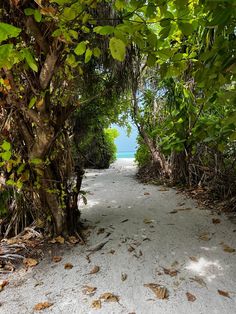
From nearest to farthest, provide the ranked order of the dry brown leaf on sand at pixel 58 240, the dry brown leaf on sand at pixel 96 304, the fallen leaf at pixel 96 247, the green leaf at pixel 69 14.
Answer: the green leaf at pixel 69 14 → the dry brown leaf on sand at pixel 96 304 → the fallen leaf at pixel 96 247 → the dry brown leaf on sand at pixel 58 240

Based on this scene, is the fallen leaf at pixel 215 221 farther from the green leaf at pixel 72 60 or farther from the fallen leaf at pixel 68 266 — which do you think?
the green leaf at pixel 72 60

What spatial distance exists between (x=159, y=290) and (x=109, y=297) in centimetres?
36

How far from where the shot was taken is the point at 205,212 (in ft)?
11.9

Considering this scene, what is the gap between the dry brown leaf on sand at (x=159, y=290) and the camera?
2.11 meters

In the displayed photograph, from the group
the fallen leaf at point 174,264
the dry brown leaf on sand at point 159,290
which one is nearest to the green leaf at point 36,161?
the dry brown leaf on sand at point 159,290

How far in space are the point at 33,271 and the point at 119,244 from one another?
81 centimetres

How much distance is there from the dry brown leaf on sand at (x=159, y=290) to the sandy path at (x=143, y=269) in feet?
0.12

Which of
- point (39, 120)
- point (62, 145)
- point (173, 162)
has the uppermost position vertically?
point (39, 120)

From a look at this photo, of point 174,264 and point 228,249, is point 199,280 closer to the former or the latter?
point 174,264

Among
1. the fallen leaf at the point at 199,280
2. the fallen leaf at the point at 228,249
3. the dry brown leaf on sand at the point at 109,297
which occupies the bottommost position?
the dry brown leaf on sand at the point at 109,297

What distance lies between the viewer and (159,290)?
7.14 feet

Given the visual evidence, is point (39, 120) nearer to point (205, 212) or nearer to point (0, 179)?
point (0, 179)

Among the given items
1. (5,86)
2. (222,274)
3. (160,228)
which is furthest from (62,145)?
(222,274)

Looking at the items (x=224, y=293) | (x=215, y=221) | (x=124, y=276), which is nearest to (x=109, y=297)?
(x=124, y=276)
